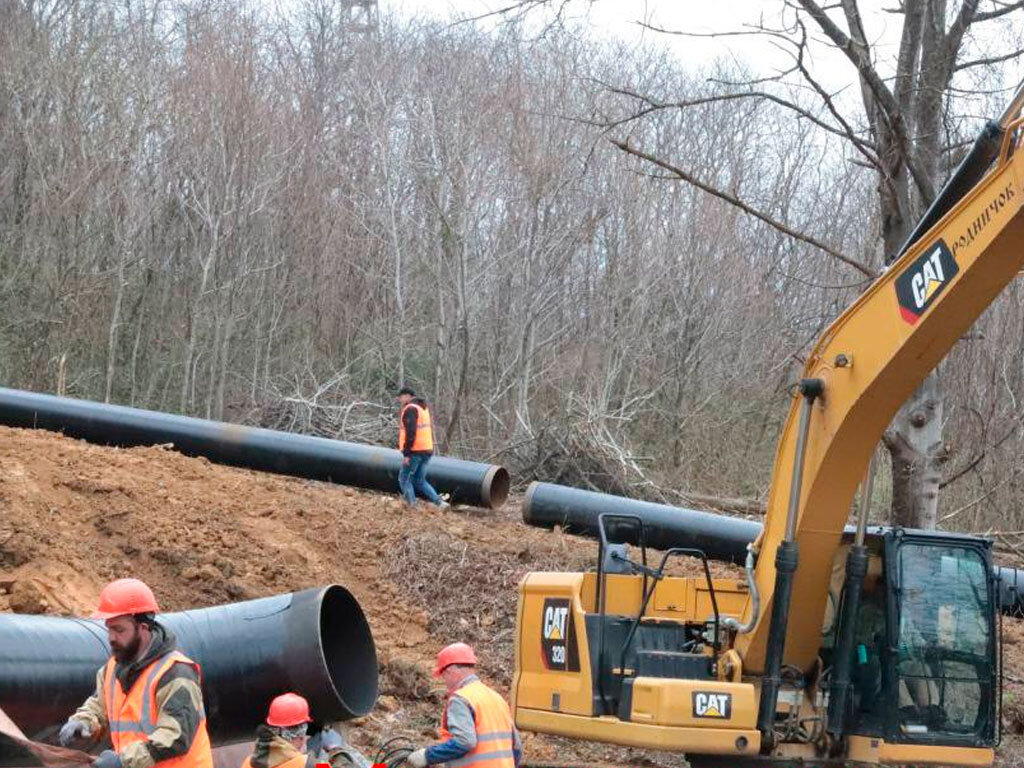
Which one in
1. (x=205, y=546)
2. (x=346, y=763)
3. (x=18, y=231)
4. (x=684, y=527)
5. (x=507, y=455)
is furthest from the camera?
(x=18, y=231)

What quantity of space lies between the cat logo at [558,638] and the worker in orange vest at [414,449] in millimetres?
7623

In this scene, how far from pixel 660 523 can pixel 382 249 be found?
723 inches

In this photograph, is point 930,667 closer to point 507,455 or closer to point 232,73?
point 507,455

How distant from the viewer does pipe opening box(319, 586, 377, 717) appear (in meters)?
9.09

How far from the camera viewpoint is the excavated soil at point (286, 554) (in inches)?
429

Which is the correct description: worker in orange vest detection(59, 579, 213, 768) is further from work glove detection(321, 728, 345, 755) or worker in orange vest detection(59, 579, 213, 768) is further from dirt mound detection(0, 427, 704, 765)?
dirt mound detection(0, 427, 704, 765)

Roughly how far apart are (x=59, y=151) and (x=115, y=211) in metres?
1.80

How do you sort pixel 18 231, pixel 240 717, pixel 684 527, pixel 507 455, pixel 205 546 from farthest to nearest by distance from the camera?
1. pixel 18 231
2. pixel 507 455
3. pixel 684 527
4. pixel 205 546
5. pixel 240 717

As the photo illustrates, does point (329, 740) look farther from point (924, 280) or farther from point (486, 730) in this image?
point (924, 280)

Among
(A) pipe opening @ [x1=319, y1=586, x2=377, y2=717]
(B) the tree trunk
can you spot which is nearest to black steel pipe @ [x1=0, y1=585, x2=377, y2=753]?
(A) pipe opening @ [x1=319, y1=586, x2=377, y2=717]

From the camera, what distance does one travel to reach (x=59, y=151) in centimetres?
2991

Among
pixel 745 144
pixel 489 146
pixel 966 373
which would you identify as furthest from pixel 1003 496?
pixel 745 144

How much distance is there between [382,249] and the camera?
33.0m

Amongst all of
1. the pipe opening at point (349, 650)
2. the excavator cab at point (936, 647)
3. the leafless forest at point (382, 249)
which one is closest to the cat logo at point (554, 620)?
the pipe opening at point (349, 650)
